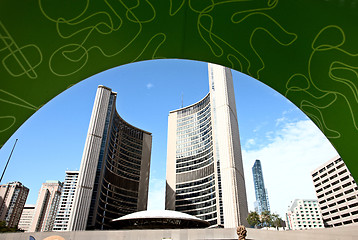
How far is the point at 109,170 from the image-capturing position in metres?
62.6

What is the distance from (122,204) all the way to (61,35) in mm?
75177

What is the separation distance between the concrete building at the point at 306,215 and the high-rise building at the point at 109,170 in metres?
90.3

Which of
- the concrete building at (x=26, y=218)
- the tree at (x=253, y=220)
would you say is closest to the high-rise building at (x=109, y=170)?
the tree at (x=253, y=220)

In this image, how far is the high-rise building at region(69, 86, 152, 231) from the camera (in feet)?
151

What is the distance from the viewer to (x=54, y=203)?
131375 millimetres

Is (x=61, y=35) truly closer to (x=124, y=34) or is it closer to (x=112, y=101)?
(x=124, y=34)

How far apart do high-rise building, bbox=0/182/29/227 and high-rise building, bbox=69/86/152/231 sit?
2767 inches

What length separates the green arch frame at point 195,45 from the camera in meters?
2.59

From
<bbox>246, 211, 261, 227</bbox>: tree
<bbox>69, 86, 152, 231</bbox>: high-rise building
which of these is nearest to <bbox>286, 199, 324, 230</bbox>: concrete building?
<bbox>246, 211, 261, 227</bbox>: tree

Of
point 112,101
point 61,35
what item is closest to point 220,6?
point 61,35

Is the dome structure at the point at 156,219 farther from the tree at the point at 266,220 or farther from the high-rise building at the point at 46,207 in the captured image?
the high-rise building at the point at 46,207

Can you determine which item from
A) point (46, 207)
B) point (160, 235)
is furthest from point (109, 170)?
point (46, 207)

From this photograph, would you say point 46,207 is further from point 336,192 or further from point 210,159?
point 336,192

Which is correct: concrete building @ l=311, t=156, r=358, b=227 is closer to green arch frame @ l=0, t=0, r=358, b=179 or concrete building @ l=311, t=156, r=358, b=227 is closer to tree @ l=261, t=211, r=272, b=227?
tree @ l=261, t=211, r=272, b=227
